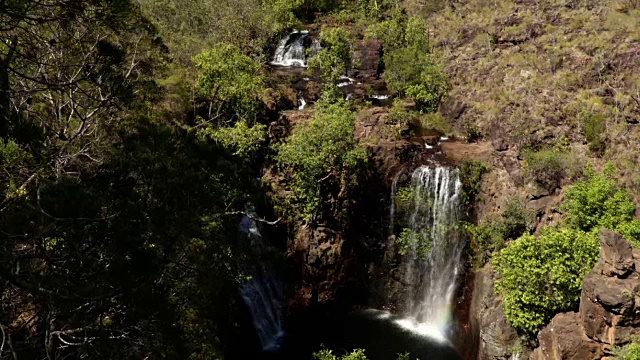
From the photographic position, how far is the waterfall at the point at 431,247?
966 inches

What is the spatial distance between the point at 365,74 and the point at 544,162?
22.0 meters

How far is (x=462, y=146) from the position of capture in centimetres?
2925

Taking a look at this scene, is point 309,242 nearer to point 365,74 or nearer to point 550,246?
point 550,246

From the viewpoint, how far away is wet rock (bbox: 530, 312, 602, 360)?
15136 mm

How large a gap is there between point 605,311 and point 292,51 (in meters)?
37.7

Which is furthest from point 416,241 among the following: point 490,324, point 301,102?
point 301,102

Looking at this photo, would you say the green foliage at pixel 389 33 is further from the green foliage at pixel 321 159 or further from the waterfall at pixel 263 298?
the waterfall at pixel 263 298

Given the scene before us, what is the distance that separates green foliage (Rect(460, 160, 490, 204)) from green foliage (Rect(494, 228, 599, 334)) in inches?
259

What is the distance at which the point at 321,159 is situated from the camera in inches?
942

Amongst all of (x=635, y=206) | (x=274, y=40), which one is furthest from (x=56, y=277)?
(x=274, y=40)

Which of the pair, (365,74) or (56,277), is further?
(365,74)

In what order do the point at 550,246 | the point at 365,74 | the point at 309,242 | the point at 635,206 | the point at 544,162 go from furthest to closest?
the point at 365,74 < the point at 309,242 < the point at 544,162 < the point at 635,206 < the point at 550,246

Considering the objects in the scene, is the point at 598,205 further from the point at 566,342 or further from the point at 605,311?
the point at 566,342

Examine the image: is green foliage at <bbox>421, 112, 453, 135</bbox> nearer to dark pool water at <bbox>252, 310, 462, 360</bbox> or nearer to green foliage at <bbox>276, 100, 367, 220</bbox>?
green foliage at <bbox>276, 100, 367, 220</bbox>
